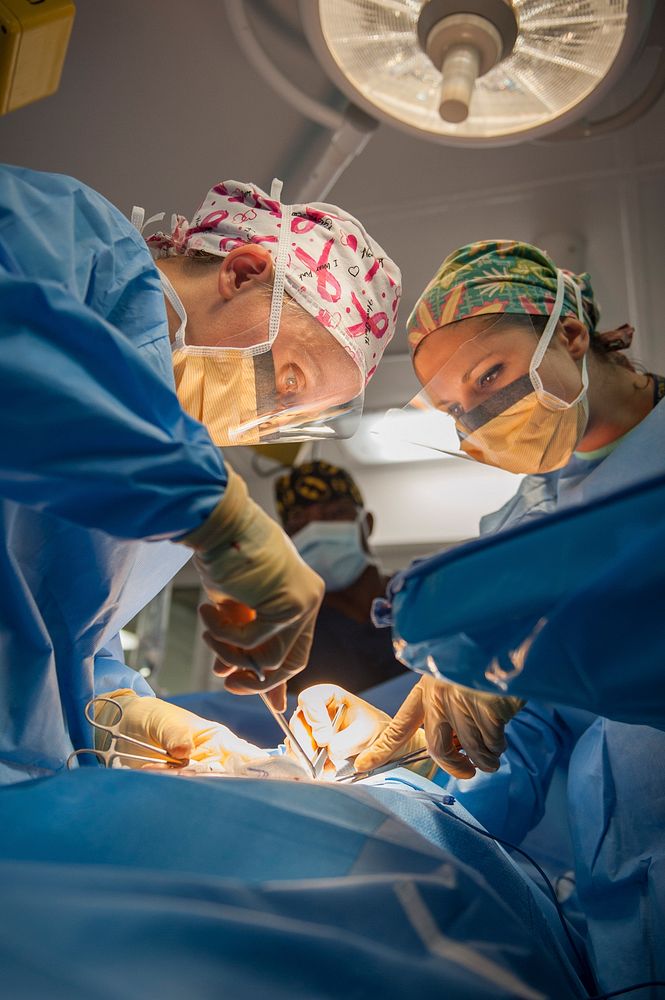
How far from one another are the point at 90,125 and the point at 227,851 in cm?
188

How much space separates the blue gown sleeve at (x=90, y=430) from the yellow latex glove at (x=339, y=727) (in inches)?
30.3

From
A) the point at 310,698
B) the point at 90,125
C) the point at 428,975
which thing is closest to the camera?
Answer: the point at 428,975

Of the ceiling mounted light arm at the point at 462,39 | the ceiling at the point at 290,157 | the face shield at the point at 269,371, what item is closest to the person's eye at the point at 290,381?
the face shield at the point at 269,371

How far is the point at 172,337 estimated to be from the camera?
1555 mm

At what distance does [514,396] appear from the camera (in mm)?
1852

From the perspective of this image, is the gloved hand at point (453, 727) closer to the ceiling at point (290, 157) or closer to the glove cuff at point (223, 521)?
the glove cuff at point (223, 521)

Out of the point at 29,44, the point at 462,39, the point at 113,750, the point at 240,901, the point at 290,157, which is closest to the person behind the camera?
the point at 240,901

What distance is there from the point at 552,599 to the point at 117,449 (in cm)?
50

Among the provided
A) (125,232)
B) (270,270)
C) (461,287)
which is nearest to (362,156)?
(461,287)

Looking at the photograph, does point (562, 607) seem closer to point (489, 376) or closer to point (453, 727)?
point (453, 727)

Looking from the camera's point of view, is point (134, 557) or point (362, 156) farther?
point (362, 156)

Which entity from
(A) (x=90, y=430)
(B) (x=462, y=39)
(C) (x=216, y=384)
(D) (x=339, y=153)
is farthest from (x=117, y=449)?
(D) (x=339, y=153)

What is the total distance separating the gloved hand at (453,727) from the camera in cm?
140

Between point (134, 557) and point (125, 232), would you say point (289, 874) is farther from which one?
point (125, 232)
